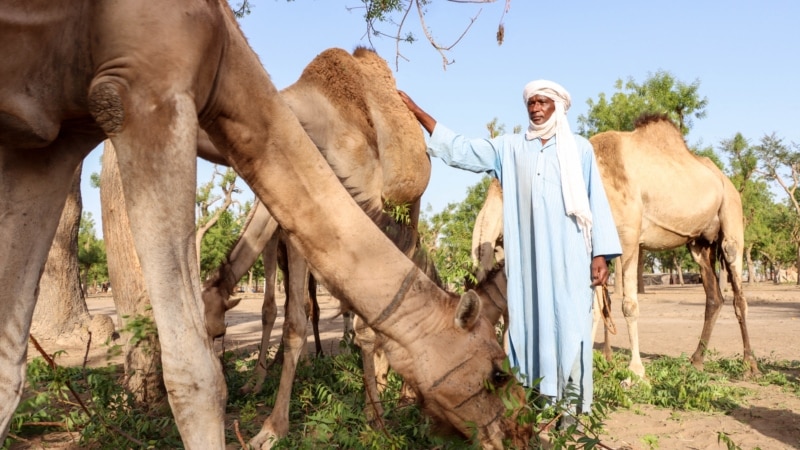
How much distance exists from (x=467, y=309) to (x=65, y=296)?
874 centimetres

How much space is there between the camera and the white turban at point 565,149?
4.36 metres

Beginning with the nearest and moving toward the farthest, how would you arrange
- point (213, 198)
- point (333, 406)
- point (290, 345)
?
point (333, 406) < point (290, 345) < point (213, 198)

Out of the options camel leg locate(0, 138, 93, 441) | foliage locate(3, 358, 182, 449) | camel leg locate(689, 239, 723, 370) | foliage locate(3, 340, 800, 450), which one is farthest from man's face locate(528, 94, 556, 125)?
camel leg locate(689, 239, 723, 370)

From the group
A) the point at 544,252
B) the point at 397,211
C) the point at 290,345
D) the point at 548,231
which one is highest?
the point at 397,211

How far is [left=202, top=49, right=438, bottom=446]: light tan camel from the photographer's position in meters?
5.29

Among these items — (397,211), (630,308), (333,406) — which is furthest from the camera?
(630,308)

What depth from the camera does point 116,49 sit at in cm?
243

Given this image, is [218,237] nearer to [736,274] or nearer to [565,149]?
[736,274]

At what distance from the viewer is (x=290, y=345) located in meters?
5.19

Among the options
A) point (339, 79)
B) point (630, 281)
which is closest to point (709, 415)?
point (630, 281)

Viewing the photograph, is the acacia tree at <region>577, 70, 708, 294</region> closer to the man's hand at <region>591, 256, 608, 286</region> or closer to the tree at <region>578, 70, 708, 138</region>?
the tree at <region>578, 70, 708, 138</region>

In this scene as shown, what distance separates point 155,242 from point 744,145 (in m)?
47.3

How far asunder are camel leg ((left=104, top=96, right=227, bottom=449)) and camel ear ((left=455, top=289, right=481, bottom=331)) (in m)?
1.04

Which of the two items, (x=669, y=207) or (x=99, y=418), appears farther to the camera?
(x=669, y=207)
